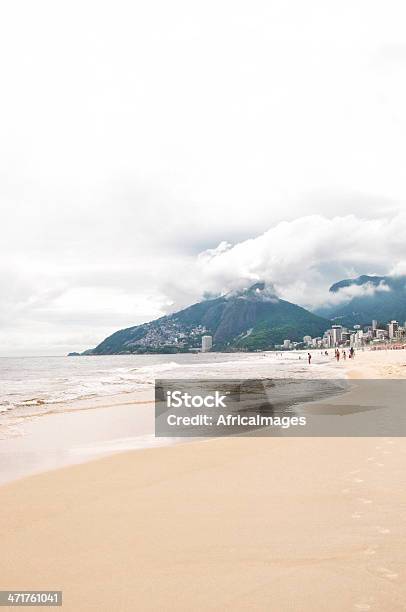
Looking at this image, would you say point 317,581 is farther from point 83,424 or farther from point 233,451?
point 83,424

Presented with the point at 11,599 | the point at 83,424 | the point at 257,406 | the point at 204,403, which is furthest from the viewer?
the point at 204,403

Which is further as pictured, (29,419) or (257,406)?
(257,406)

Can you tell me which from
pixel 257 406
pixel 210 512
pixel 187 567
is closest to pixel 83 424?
pixel 257 406

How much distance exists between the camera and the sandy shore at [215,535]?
4258 mm

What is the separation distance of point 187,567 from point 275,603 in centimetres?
105

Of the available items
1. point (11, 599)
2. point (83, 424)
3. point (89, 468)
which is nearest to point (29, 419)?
point (83, 424)

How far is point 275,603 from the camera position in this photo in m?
4.07

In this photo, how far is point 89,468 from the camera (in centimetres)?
971

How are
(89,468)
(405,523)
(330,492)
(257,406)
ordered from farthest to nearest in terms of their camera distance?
(257,406) < (89,468) < (330,492) < (405,523)

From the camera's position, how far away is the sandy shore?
4.26 meters

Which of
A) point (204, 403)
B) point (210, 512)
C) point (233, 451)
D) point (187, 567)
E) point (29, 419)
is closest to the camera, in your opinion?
point (187, 567)

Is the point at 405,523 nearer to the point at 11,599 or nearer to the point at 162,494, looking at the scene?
the point at 162,494

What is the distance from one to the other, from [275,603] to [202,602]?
0.61 m

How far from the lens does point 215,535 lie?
18.4 ft
